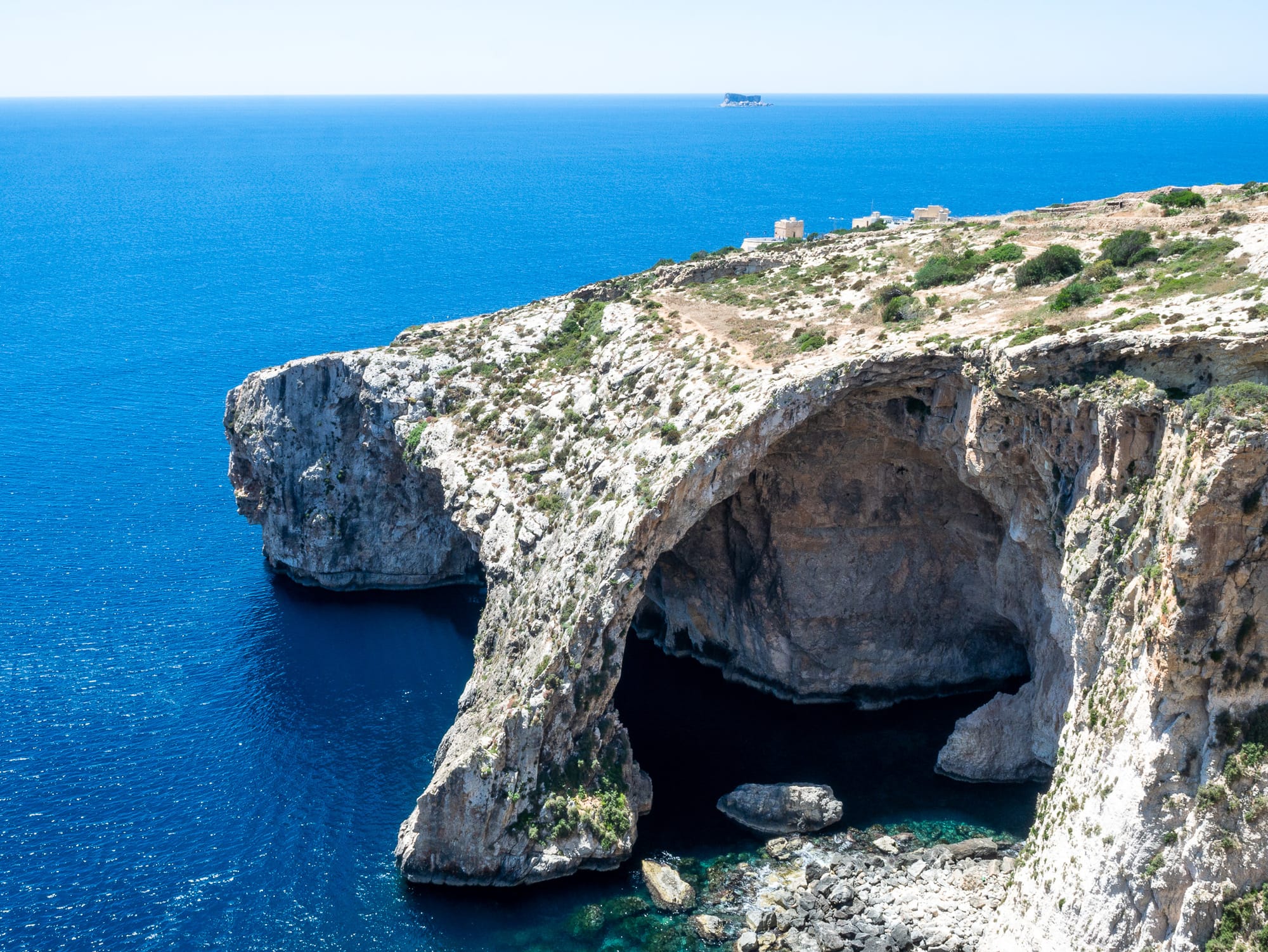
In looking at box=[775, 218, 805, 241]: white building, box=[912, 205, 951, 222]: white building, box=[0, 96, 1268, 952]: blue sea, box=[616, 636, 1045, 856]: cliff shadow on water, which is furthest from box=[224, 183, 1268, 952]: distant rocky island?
box=[775, 218, 805, 241]: white building

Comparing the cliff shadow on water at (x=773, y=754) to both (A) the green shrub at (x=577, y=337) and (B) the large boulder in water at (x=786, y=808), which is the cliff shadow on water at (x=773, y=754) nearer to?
(B) the large boulder in water at (x=786, y=808)

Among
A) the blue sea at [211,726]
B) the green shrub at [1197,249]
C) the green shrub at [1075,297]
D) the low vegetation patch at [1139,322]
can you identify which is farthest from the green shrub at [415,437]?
the green shrub at [1197,249]

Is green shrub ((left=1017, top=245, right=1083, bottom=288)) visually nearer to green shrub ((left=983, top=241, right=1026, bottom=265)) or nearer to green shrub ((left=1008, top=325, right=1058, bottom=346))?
green shrub ((left=983, top=241, right=1026, bottom=265))

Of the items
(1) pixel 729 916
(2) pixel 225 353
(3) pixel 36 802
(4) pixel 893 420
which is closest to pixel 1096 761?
(1) pixel 729 916

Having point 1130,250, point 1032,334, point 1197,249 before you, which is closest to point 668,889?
point 1032,334

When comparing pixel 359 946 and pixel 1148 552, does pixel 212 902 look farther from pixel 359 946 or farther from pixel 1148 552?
pixel 1148 552

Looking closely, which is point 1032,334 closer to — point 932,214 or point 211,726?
point 211,726
